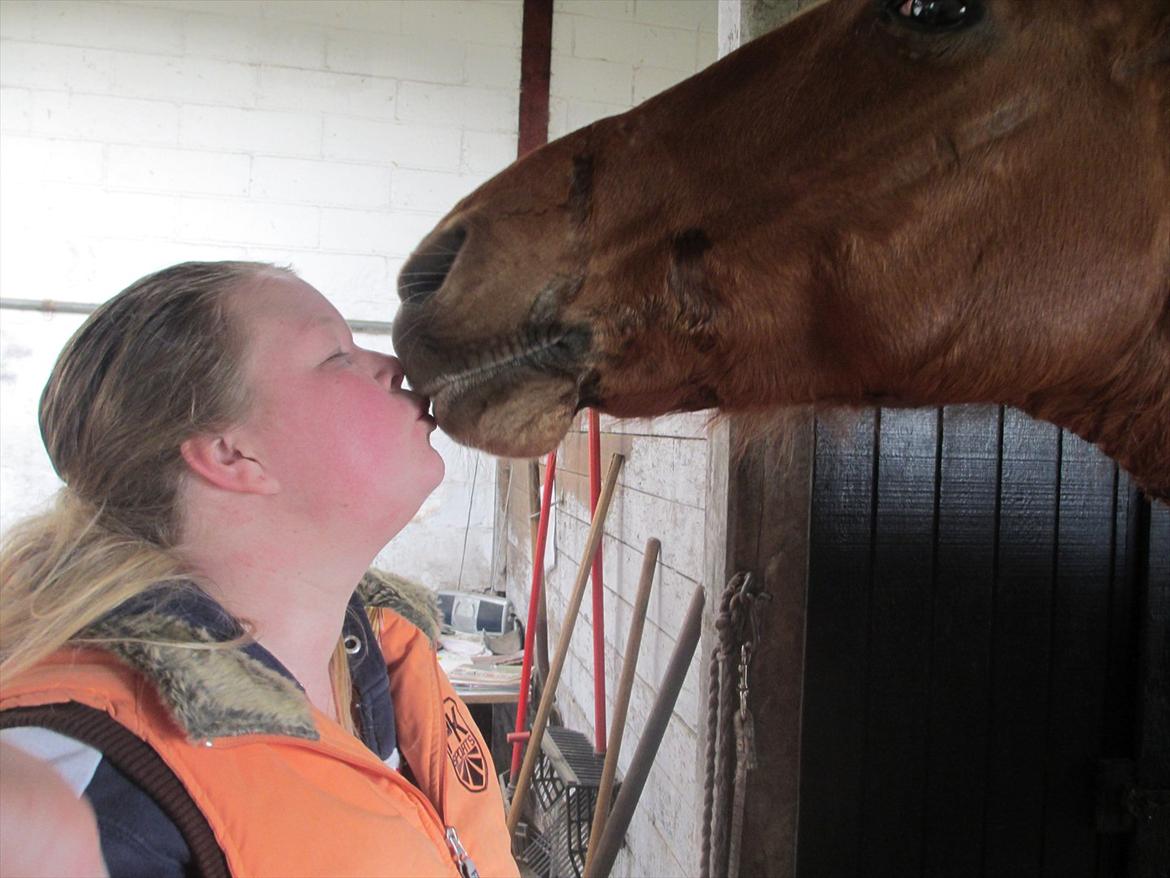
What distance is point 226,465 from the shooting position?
0.93 meters

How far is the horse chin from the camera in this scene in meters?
0.99

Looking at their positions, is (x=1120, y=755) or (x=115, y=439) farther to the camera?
(x=1120, y=755)

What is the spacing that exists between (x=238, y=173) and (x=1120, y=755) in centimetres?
535

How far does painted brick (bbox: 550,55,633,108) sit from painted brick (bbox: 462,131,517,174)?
0.48 meters

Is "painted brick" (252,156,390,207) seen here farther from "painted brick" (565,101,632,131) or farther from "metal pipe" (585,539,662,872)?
"metal pipe" (585,539,662,872)

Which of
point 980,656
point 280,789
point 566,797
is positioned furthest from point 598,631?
point 280,789

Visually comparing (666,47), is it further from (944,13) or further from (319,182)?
(944,13)

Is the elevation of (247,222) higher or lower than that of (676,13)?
lower

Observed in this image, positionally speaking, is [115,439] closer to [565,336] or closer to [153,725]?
[153,725]

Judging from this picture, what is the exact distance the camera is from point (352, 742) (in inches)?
33.1

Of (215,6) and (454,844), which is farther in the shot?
(215,6)

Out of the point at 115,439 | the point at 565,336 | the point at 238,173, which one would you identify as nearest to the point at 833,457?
the point at 565,336

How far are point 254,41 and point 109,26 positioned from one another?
83cm

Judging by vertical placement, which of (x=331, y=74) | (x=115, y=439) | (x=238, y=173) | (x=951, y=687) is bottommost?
(x=951, y=687)
